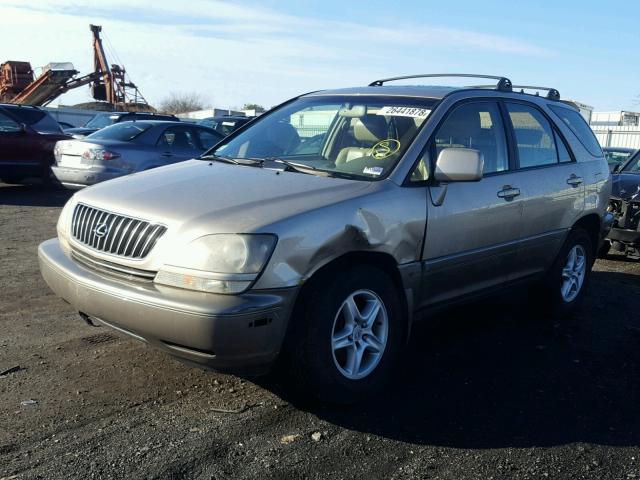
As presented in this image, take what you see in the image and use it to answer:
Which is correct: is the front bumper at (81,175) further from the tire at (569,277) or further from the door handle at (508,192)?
the door handle at (508,192)

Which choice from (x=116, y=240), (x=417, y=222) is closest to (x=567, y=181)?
(x=417, y=222)

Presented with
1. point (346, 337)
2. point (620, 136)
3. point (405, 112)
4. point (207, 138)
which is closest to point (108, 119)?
point (207, 138)

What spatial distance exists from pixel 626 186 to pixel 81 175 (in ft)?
26.1

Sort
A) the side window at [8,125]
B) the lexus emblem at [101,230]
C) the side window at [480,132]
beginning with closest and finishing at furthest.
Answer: the lexus emblem at [101,230], the side window at [480,132], the side window at [8,125]

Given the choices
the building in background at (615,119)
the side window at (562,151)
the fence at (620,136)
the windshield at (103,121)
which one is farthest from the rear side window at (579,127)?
the building in background at (615,119)

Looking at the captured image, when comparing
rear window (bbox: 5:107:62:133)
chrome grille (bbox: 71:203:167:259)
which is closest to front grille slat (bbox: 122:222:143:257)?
chrome grille (bbox: 71:203:167:259)

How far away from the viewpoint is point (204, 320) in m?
3.22

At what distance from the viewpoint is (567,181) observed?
18.3 feet

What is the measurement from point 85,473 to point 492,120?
3.65m

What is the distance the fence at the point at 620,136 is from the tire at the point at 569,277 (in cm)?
2468

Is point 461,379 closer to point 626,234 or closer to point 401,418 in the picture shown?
point 401,418

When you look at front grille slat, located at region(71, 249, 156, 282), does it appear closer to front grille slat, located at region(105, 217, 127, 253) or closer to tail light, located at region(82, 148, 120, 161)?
front grille slat, located at region(105, 217, 127, 253)

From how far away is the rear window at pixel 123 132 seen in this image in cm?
1120

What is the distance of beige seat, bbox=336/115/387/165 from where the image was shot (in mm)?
4484
